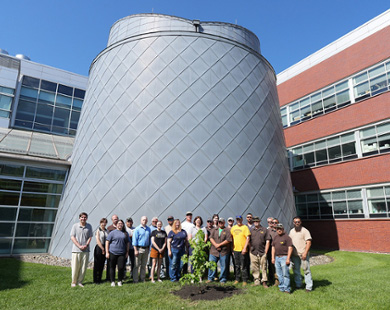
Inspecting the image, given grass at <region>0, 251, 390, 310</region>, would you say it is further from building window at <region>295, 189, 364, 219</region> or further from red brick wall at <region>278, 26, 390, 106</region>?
red brick wall at <region>278, 26, 390, 106</region>

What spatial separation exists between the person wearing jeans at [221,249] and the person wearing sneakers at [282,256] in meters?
1.17

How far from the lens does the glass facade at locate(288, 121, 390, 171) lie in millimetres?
15242

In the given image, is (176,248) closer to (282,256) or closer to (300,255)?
(282,256)

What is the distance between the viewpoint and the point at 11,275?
776 cm

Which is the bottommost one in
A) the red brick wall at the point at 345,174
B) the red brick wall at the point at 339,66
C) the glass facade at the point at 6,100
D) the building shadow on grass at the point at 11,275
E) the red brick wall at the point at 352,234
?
the building shadow on grass at the point at 11,275

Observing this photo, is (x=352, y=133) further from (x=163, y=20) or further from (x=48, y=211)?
(x=48, y=211)

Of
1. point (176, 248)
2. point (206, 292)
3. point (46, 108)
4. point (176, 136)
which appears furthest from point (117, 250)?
point (46, 108)

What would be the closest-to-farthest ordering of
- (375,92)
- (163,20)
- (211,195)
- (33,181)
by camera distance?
(211,195)
(33,181)
(163,20)
(375,92)

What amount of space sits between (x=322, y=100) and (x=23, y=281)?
62.6 ft

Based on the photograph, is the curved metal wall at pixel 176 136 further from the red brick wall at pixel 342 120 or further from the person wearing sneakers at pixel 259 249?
the red brick wall at pixel 342 120

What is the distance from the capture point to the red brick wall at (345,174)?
14.9 m

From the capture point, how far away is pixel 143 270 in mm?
7215

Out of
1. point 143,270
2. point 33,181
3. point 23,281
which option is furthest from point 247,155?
point 33,181

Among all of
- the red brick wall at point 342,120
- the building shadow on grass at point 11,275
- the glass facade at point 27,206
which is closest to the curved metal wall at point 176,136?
the glass facade at point 27,206
